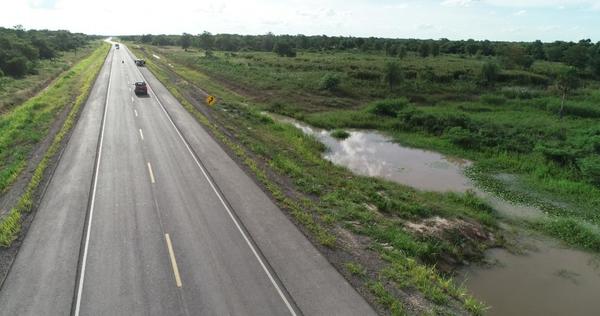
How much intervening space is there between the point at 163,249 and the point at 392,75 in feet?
164

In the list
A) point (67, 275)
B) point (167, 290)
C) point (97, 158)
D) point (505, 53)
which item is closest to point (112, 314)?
point (167, 290)

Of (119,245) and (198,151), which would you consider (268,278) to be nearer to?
(119,245)

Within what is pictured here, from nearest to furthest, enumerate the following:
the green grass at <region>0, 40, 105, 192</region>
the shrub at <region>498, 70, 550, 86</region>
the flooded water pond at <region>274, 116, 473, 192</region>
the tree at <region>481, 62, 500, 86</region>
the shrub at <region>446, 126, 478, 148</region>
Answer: the green grass at <region>0, 40, 105, 192</region>
the flooded water pond at <region>274, 116, 473, 192</region>
the shrub at <region>446, 126, 478, 148</region>
the tree at <region>481, 62, 500, 86</region>
the shrub at <region>498, 70, 550, 86</region>

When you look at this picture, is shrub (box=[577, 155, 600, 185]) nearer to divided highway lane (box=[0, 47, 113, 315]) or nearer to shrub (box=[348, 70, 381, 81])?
divided highway lane (box=[0, 47, 113, 315])

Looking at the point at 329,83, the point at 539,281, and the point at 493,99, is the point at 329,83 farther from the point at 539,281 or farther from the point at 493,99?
the point at 539,281

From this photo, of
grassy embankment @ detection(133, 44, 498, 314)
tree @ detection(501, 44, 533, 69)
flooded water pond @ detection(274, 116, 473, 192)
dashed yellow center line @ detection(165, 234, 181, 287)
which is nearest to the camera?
dashed yellow center line @ detection(165, 234, 181, 287)

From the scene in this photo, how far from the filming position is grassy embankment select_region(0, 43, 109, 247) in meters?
16.5

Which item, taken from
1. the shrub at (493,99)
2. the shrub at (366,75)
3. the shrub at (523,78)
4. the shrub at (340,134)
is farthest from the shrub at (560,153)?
the shrub at (523,78)

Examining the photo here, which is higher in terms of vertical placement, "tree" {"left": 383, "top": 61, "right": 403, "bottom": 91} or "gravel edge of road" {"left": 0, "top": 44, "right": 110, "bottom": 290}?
"tree" {"left": 383, "top": 61, "right": 403, "bottom": 91}

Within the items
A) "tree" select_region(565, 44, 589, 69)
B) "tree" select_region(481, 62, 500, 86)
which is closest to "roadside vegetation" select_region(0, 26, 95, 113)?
"tree" select_region(481, 62, 500, 86)

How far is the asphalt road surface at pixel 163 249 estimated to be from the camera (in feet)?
38.8

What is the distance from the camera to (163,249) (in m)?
14.4

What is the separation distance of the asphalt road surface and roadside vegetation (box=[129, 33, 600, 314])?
1.56m

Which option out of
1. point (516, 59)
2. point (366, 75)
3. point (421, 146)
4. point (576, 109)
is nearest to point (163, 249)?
point (421, 146)
